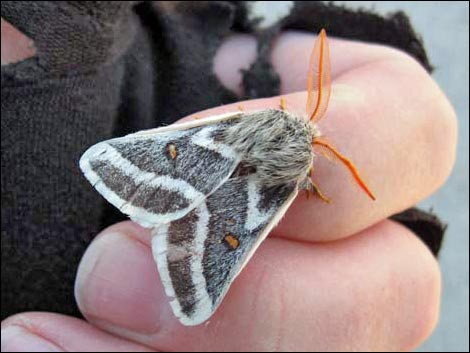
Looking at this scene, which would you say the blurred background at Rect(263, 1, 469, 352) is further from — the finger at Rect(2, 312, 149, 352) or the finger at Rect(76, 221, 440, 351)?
the finger at Rect(2, 312, 149, 352)

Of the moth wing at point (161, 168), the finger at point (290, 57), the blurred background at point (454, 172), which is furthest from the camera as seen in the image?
the blurred background at point (454, 172)

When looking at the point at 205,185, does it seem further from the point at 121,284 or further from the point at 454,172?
the point at 454,172

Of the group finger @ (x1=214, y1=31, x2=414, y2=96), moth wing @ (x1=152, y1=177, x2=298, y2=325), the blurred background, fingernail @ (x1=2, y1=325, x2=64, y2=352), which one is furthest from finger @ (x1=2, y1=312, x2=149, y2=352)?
the blurred background

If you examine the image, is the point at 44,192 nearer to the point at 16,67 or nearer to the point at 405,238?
the point at 16,67

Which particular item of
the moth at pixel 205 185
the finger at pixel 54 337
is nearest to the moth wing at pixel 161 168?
the moth at pixel 205 185

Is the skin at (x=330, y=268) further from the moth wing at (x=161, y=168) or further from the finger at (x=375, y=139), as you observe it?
the moth wing at (x=161, y=168)

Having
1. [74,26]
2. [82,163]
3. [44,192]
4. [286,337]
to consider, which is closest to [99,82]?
[74,26]
